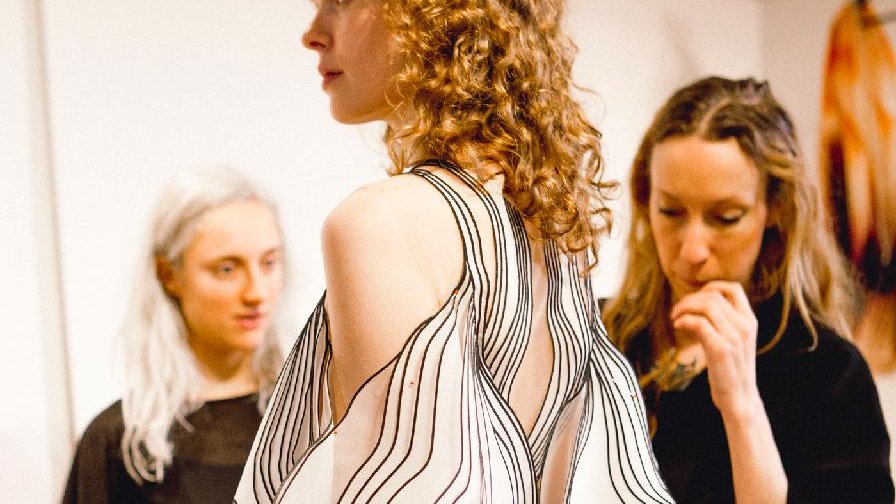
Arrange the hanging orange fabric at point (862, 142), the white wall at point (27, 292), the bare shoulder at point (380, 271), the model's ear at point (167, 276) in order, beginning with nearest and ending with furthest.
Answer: the bare shoulder at point (380, 271)
the white wall at point (27, 292)
the model's ear at point (167, 276)
the hanging orange fabric at point (862, 142)

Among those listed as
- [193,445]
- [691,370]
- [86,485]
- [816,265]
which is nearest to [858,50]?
[816,265]

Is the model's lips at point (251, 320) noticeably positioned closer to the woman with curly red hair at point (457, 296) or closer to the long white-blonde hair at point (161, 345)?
the long white-blonde hair at point (161, 345)

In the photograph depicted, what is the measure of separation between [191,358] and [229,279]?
0.12 metres

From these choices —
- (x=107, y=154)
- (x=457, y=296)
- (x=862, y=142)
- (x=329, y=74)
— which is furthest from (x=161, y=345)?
(x=862, y=142)

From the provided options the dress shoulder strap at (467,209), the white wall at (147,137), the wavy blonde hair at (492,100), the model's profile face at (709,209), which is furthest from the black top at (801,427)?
the dress shoulder strap at (467,209)

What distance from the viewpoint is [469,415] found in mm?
708

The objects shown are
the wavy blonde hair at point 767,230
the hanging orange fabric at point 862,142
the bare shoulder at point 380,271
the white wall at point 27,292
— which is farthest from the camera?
the hanging orange fabric at point 862,142

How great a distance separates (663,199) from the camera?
58.6 inches

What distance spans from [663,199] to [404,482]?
92 centimetres

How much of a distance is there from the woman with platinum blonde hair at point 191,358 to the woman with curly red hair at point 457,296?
56cm

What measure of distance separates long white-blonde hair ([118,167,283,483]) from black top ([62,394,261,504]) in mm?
17

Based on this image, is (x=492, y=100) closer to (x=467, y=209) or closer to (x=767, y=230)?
(x=467, y=209)

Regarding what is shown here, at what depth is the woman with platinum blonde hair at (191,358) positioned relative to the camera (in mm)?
1298

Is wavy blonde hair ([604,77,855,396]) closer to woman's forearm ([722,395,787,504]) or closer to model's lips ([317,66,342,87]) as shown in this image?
woman's forearm ([722,395,787,504])
